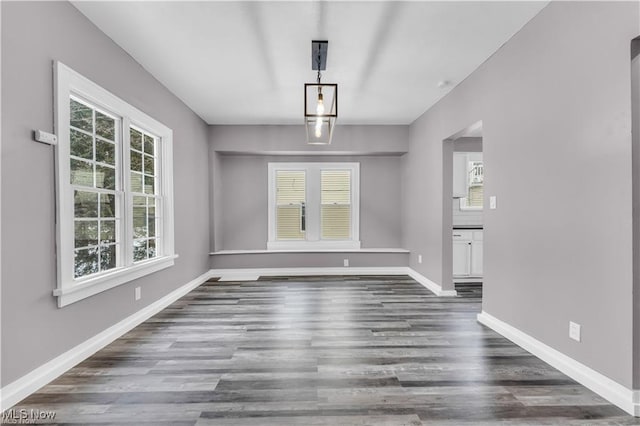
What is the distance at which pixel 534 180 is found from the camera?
2.55 metres

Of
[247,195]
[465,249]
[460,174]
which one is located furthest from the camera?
[247,195]

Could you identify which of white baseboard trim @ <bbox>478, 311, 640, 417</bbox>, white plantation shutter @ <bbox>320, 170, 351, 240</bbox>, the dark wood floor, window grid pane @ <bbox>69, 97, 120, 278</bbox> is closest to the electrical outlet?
white baseboard trim @ <bbox>478, 311, 640, 417</bbox>

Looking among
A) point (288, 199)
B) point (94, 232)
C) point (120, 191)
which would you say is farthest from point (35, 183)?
point (288, 199)

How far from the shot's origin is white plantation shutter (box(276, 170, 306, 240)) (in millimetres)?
6043

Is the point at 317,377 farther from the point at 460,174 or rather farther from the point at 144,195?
the point at 460,174

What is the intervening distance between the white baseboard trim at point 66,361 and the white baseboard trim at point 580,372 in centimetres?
360

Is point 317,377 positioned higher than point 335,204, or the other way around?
point 335,204

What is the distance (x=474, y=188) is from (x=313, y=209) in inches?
117

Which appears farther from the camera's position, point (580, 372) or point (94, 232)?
point (94, 232)

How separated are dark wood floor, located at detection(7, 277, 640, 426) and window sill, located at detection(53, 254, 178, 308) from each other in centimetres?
52

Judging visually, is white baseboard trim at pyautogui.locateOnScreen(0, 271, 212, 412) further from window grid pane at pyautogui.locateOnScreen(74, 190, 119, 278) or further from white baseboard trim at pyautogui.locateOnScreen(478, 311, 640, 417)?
white baseboard trim at pyautogui.locateOnScreen(478, 311, 640, 417)

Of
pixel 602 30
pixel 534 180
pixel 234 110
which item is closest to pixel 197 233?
pixel 234 110

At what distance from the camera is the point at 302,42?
9.33ft

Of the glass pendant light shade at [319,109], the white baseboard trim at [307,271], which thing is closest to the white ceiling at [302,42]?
the glass pendant light shade at [319,109]
